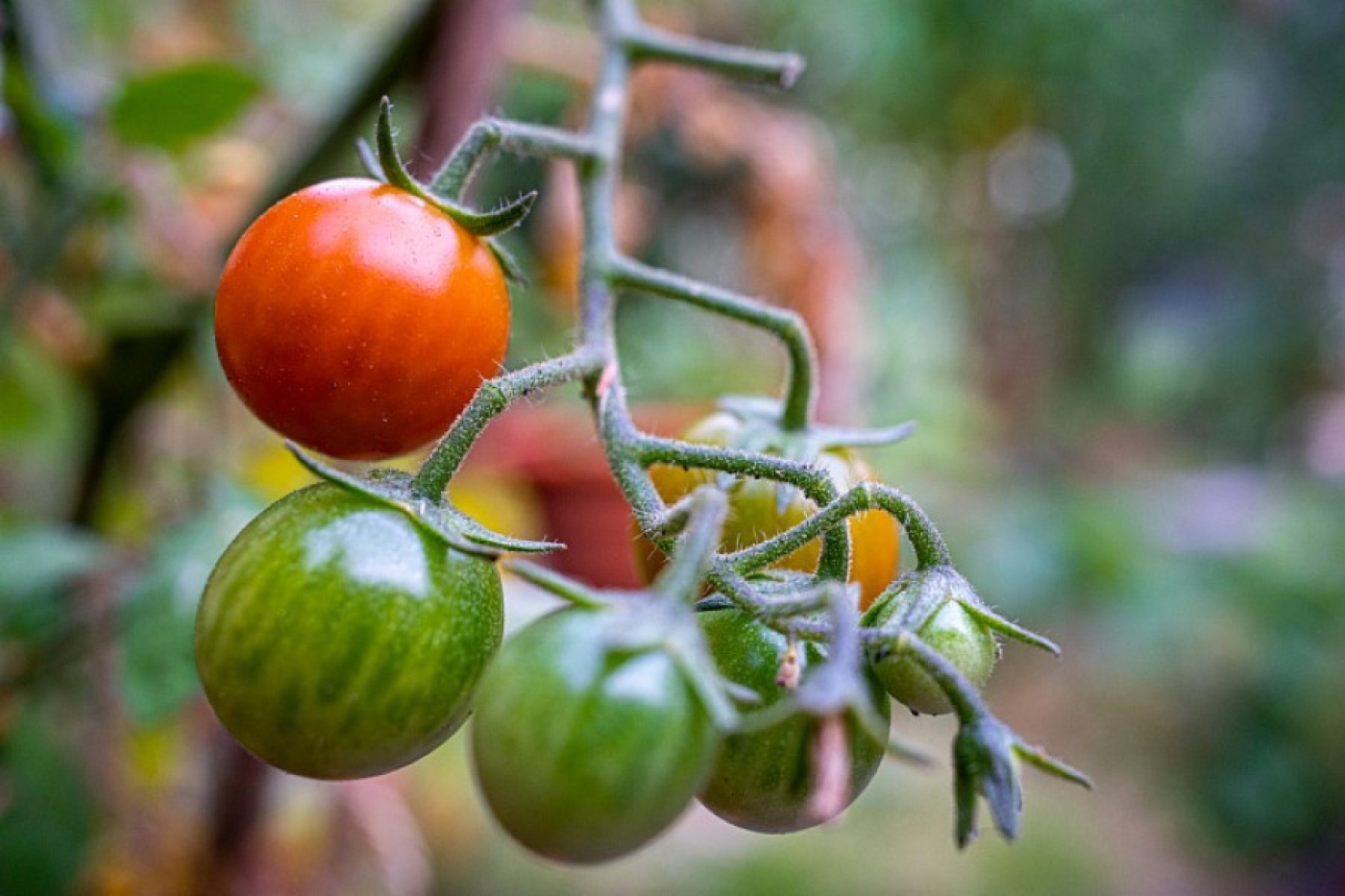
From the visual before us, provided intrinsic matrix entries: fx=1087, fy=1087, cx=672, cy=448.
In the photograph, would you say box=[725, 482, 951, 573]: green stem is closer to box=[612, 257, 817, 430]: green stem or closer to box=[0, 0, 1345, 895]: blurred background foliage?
box=[612, 257, 817, 430]: green stem

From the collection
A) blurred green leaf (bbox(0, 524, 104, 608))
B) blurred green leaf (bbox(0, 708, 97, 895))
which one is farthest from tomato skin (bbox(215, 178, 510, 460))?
blurred green leaf (bbox(0, 708, 97, 895))

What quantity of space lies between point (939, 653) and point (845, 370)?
93cm

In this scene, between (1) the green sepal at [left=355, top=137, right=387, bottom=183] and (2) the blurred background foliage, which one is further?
(2) the blurred background foliage

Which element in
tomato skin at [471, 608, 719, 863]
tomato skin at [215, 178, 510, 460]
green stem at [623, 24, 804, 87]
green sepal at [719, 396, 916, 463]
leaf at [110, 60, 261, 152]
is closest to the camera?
tomato skin at [471, 608, 719, 863]

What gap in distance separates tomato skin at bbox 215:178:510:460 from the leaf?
45 centimetres

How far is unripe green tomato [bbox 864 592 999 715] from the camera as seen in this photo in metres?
0.38

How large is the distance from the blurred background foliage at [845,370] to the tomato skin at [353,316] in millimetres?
287

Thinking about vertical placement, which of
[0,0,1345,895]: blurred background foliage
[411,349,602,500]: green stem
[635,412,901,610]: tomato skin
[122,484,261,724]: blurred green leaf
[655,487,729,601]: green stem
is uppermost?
[655,487,729,601]: green stem

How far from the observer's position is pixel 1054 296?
241 inches

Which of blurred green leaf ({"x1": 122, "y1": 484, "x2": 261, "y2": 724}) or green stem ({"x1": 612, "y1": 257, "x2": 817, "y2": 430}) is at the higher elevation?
green stem ({"x1": 612, "y1": 257, "x2": 817, "y2": 430})

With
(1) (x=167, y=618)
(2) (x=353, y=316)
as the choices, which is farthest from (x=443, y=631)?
(1) (x=167, y=618)

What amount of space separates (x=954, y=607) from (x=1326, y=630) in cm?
335

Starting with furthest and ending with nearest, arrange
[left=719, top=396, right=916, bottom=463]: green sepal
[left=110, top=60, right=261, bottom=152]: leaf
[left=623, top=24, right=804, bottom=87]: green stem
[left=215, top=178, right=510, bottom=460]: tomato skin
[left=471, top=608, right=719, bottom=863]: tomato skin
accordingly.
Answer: [left=110, top=60, right=261, bottom=152]: leaf
[left=623, top=24, right=804, bottom=87]: green stem
[left=719, top=396, right=916, bottom=463]: green sepal
[left=215, top=178, right=510, bottom=460]: tomato skin
[left=471, top=608, right=719, bottom=863]: tomato skin

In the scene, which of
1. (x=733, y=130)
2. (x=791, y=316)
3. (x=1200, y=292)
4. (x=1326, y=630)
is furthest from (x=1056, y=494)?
(x=1200, y=292)
